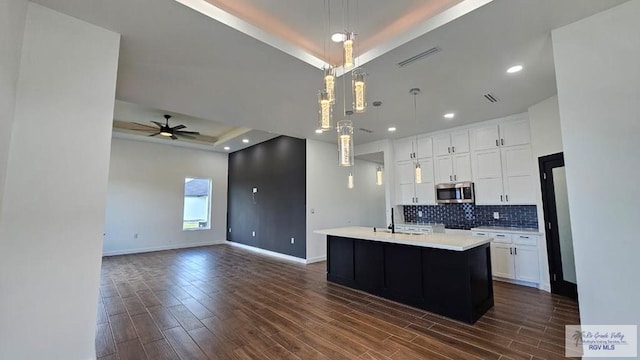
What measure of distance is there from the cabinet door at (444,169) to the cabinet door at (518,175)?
3.09 ft

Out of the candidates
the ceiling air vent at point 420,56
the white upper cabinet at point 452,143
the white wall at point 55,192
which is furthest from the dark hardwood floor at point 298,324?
the ceiling air vent at point 420,56

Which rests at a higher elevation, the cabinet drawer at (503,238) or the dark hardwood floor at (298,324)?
the cabinet drawer at (503,238)

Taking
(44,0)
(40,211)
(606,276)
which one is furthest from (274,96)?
(606,276)

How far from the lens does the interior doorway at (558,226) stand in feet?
12.7

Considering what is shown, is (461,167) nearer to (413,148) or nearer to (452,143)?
(452,143)

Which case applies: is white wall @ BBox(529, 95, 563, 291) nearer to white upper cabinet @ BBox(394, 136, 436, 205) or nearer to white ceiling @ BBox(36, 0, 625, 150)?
white ceiling @ BBox(36, 0, 625, 150)

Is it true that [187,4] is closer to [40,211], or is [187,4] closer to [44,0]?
[44,0]

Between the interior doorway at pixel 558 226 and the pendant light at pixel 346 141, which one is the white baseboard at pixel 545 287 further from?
the pendant light at pixel 346 141

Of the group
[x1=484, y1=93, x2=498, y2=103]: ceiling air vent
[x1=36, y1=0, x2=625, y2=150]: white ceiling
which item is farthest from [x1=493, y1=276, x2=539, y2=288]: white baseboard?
[x1=484, y1=93, x2=498, y2=103]: ceiling air vent

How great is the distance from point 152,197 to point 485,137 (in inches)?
340

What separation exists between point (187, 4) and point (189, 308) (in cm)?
346

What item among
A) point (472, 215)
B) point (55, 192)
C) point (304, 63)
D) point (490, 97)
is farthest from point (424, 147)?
point (55, 192)

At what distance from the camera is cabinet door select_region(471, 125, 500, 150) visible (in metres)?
4.97

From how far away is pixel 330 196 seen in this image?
679 cm
